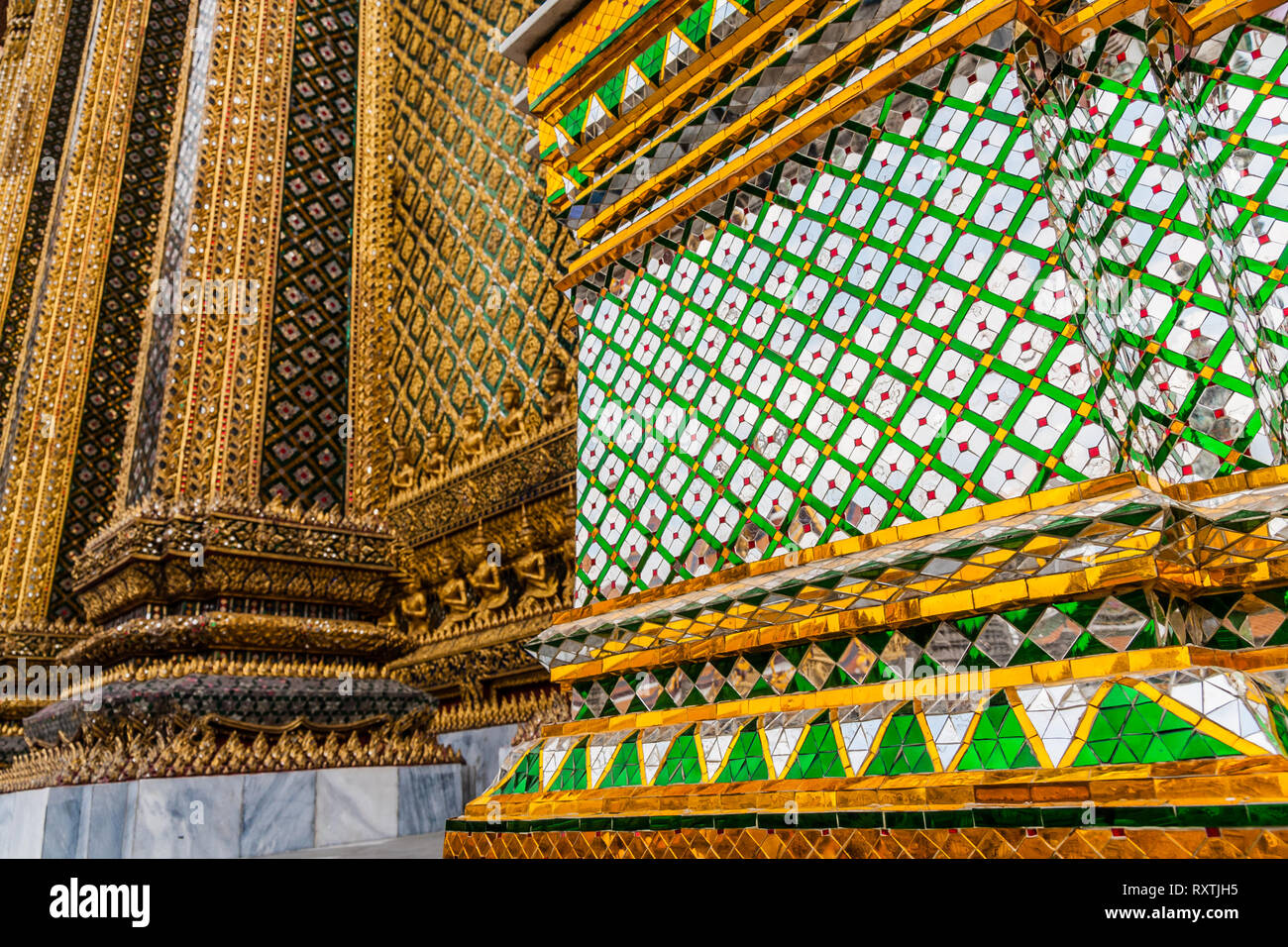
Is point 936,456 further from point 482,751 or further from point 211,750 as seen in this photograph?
point 482,751

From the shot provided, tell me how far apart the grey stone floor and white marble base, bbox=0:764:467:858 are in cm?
6

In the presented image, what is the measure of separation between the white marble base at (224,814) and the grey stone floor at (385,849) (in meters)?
0.06

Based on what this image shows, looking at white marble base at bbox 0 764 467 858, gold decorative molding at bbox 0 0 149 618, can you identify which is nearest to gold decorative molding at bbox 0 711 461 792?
white marble base at bbox 0 764 467 858

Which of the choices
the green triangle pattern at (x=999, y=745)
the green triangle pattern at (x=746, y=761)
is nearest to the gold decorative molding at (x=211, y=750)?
the green triangle pattern at (x=746, y=761)

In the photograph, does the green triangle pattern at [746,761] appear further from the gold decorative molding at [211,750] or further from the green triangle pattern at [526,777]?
the gold decorative molding at [211,750]

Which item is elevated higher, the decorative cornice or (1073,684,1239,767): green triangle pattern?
the decorative cornice

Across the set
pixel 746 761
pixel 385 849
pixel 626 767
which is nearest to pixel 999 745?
pixel 746 761

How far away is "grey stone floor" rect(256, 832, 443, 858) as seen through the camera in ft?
9.34

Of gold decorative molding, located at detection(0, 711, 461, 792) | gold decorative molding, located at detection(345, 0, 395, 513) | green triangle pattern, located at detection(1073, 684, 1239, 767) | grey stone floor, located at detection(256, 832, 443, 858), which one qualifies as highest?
gold decorative molding, located at detection(345, 0, 395, 513)

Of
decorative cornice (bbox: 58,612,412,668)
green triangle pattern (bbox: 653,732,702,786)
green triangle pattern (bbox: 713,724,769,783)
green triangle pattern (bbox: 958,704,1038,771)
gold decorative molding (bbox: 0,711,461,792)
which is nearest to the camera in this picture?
green triangle pattern (bbox: 958,704,1038,771)

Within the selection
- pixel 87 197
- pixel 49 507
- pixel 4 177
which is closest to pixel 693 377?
pixel 49 507

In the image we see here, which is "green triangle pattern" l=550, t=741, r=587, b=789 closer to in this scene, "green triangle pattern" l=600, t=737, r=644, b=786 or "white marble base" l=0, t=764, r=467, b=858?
"green triangle pattern" l=600, t=737, r=644, b=786

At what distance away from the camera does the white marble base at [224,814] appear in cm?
311
